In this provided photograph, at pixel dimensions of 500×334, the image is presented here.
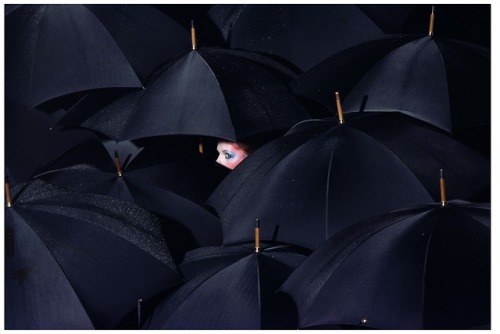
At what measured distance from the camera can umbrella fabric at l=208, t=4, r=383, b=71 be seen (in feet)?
31.0

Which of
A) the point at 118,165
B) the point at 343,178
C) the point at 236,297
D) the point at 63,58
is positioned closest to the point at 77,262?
the point at 236,297

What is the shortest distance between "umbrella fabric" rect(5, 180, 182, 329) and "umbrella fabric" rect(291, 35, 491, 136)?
6.23 ft

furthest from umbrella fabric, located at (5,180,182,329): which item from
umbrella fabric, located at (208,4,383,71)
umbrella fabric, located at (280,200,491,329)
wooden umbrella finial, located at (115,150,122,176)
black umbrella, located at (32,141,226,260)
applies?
umbrella fabric, located at (208,4,383,71)

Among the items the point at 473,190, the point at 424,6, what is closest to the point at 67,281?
the point at 473,190

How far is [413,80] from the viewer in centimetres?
848

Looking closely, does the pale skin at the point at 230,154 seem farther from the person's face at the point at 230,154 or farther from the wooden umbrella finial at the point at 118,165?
the wooden umbrella finial at the point at 118,165

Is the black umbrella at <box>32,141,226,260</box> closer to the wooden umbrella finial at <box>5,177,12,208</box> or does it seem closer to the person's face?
the person's face

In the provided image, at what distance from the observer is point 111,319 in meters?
7.04

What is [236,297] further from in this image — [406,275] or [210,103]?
[210,103]

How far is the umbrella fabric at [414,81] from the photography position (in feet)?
27.2

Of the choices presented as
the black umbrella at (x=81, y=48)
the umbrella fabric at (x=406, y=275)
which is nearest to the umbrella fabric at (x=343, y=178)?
the umbrella fabric at (x=406, y=275)

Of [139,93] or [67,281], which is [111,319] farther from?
[139,93]

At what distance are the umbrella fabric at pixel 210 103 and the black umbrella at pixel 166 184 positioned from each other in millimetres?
233

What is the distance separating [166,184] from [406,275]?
8.21 ft
